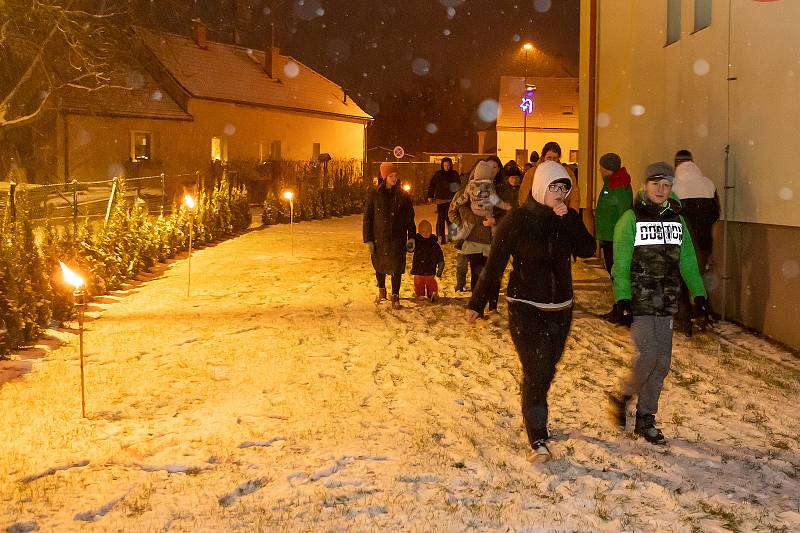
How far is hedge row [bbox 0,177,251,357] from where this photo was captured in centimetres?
964

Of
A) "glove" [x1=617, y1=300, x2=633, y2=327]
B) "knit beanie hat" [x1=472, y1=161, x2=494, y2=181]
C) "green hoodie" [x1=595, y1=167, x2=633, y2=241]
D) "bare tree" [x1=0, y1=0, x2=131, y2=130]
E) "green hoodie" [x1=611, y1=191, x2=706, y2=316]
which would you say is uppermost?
"bare tree" [x1=0, y1=0, x2=131, y2=130]

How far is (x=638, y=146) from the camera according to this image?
50.2ft

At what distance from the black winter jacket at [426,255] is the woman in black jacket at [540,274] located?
623 centimetres

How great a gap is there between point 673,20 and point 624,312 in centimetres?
937

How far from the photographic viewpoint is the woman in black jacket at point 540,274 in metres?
5.64

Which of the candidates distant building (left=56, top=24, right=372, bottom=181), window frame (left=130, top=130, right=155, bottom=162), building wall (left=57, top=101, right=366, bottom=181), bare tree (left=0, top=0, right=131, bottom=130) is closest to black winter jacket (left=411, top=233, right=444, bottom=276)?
bare tree (left=0, top=0, right=131, bottom=130)

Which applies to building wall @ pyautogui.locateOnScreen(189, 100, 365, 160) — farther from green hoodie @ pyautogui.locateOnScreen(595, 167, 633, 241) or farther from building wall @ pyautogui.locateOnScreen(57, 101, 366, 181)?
green hoodie @ pyautogui.locateOnScreen(595, 167, 633, 241)

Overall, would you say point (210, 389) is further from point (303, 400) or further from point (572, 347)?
point (572, 347)

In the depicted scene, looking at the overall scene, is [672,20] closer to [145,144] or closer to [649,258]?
[649,258]

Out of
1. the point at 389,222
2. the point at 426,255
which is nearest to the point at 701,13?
the point at 426,255

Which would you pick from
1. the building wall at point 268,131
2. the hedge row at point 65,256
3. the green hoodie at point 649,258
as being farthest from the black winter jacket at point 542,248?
the building wall at point 268,131

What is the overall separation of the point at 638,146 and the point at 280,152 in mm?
35491

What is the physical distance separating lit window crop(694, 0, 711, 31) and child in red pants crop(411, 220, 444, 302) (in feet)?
15.2

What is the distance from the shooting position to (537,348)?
5719mm
